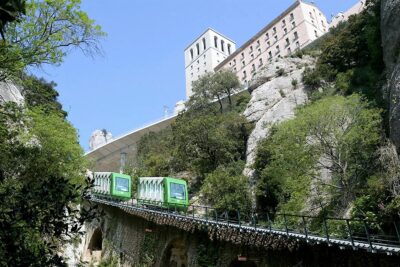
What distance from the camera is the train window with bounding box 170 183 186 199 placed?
87.6 feet

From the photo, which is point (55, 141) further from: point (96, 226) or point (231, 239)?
point (96, 226)

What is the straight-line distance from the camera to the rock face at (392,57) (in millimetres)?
18875

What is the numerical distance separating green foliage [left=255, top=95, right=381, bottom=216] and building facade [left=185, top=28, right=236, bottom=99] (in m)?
56.8

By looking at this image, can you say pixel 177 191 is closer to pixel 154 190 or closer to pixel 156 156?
pixel 154 190

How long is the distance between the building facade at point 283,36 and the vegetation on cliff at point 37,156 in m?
43.9

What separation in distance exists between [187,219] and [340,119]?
34.2ft

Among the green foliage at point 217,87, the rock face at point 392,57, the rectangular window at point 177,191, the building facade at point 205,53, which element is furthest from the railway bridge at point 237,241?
the building facade at point 205,53

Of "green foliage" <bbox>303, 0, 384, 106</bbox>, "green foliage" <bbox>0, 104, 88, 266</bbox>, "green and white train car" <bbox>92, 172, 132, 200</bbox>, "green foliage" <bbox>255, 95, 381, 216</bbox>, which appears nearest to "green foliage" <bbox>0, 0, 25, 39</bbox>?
"green foliage" <bbox>0, 104, 88, 266</bbox>

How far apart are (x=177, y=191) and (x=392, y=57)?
52.8 ft

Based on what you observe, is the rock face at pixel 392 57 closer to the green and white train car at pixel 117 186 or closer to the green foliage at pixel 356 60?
the green foliage at pixel 356 60

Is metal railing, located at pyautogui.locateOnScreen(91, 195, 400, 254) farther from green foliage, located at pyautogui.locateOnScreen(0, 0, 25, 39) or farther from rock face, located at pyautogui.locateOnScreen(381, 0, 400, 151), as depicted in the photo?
green foliage, located at pyautogui.locateOnScreen(0, 0, 25, 39)

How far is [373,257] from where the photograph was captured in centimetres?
1080

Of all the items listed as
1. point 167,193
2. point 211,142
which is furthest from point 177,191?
point 211,142

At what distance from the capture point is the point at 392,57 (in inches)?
881
